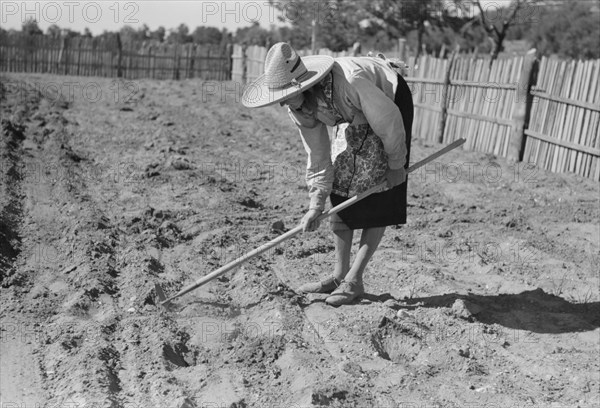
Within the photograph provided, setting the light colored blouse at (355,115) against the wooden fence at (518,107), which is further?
the wooden fence at (518,107)

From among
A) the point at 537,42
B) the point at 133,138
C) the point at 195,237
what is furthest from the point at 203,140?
the point at 537,42

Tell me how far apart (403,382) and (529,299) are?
160 cm

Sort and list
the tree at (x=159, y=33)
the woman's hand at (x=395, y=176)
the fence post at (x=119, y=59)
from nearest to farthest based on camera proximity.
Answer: the woman's hand at (x=395, y=176) < the fence post at (x=119, y=59) < the tree at (x=159, y=33)

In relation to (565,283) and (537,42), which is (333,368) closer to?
(565,283)

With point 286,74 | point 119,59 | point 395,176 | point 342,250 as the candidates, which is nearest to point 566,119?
point 342,250

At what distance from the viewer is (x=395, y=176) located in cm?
459

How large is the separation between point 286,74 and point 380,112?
56cm

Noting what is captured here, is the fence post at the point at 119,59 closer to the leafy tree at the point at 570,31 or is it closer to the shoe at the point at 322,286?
the leafy tree at the point at 570,31

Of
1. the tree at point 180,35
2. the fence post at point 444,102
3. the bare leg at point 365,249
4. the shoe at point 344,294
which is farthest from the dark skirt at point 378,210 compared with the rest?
the tree at point 180,35

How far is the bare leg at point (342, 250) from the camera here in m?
4.96

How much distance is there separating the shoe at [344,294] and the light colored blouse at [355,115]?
1.91 feet

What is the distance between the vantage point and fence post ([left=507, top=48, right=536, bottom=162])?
32.3 ft

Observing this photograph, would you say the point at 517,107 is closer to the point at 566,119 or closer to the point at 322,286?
the point at 566,119

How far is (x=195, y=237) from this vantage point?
20.7 feet
